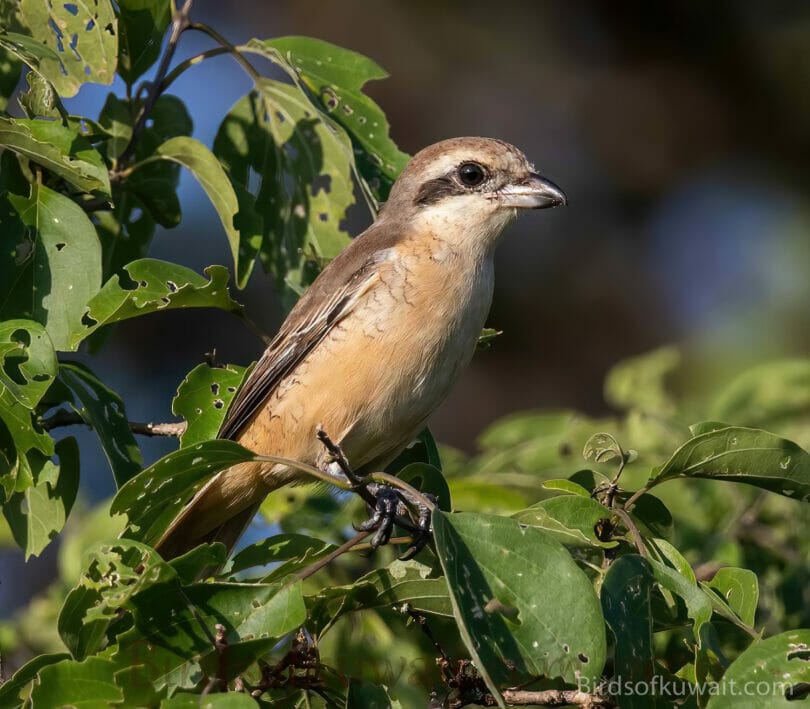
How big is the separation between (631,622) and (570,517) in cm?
33

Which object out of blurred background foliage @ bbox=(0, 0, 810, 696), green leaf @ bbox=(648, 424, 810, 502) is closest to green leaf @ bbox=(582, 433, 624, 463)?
green leaf @ bbox=(648, 424, 810, 502)

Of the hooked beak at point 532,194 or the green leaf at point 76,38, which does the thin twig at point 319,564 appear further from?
the hooked beak at point 532,194

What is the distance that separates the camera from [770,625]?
3891mm

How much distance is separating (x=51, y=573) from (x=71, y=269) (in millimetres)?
6038

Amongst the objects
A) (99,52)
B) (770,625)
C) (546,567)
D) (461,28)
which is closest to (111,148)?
(99,52)

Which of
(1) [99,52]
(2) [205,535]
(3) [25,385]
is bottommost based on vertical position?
(2) [205,535]

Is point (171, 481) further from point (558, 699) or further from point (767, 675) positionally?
point (767, 675)

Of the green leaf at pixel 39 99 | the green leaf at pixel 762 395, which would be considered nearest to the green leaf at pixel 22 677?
the green leaf at pixel 39 99

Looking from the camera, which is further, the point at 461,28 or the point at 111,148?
the point at 461,28

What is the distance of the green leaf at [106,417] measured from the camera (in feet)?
9.88

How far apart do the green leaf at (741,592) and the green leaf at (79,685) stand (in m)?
1.34

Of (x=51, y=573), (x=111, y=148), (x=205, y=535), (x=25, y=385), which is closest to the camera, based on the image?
(x=25, y=385)

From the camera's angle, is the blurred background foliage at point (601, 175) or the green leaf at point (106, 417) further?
the blurred background foliage at point (601, 175)

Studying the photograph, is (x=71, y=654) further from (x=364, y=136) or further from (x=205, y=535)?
(x=364, y=136)
